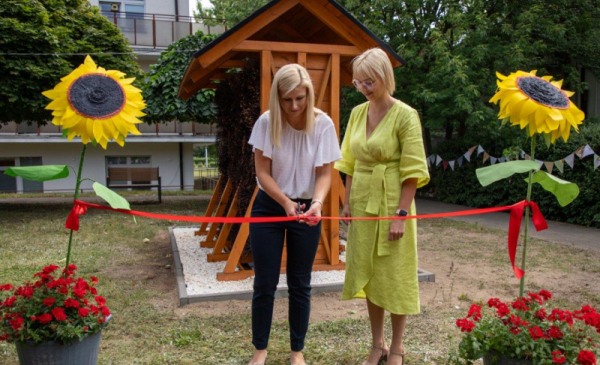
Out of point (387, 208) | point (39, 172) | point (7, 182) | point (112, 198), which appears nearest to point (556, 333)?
point (387, 208)

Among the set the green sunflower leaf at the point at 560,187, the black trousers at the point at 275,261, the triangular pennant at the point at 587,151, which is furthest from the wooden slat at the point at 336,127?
the triangular pennant at the point at 587,151

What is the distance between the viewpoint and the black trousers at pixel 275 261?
9.88 feet

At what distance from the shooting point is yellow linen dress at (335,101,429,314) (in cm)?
295

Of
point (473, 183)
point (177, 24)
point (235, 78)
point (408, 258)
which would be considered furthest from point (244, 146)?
point (177, 24)

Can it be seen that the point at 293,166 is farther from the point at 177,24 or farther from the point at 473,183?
the point at 177,24

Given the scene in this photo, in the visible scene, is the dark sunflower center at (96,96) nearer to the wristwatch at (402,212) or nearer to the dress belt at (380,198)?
the dress belt at (380,198)

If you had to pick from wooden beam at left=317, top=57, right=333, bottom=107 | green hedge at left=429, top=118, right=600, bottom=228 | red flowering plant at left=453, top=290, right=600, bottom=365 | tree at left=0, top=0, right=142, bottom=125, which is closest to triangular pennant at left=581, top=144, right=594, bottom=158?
green hedge at left=429, top=118, right=600, bottom=228

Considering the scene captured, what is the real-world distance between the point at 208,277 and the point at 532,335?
391 cm

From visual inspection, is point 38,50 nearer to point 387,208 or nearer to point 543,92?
point 387,208

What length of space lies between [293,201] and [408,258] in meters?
0.81

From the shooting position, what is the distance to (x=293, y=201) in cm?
304

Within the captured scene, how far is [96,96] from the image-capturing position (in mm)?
2723

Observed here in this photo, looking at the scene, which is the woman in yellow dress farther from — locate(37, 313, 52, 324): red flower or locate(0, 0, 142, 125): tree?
locate(0, 0, 142, 125): tree

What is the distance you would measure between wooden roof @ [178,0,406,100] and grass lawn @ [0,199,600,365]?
2.60m
